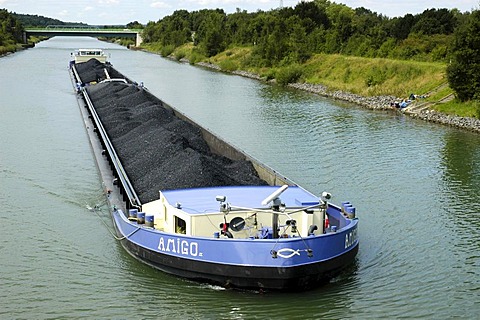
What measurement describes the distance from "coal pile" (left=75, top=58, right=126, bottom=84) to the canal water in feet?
27.2

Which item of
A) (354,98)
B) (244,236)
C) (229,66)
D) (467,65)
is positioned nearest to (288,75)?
(354,98)

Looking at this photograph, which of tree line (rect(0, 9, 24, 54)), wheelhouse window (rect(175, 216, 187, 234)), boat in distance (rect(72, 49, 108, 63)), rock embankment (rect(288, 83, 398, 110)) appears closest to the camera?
wheelhouse window (rect(175, 216, 187, 234))

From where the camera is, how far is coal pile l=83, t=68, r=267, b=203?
12797 millimetres

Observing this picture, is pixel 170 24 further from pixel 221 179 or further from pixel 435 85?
pixel 221 179

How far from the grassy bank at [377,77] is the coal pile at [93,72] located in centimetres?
1243

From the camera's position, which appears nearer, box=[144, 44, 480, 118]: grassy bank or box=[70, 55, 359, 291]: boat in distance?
box=[70, 55, 359, 291]: boat in distance

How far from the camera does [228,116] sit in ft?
99.1

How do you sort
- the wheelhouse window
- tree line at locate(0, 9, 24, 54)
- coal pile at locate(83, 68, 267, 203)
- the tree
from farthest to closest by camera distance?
tree line at locate(0, 9, 24, 54) < the tree < coal pile at locate(83, 68, 267, 203) < the wheelhouse window

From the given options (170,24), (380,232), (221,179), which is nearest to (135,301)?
(221,179)

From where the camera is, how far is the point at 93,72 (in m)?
40.3

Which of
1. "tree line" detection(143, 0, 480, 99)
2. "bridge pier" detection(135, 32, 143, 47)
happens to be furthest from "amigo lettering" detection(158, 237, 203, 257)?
"bridge pier" detection(135, 32, 143, 47)

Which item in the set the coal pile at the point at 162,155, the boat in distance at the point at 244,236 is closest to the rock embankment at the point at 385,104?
the coal pile at the point at 162,155

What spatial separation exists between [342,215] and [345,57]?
38.5m

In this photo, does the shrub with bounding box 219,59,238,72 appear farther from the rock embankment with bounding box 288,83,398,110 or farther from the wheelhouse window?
the wheelhouse window
